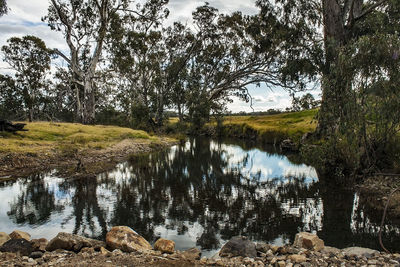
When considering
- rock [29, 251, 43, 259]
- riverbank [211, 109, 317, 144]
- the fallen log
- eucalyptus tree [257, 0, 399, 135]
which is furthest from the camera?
riverbank [211, 109, 317, 144]

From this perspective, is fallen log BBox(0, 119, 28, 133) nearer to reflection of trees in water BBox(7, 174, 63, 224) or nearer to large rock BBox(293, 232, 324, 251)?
reflection of trees in water BBox(7, 174, 63, 224)

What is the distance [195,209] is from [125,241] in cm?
332

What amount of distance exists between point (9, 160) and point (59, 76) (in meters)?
35.4

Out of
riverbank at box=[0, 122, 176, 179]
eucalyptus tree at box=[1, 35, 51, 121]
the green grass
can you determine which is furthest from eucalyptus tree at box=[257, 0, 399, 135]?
eucalyptus tree at box=[1, 35, 51, 121]

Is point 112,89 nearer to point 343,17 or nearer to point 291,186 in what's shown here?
point 343,17

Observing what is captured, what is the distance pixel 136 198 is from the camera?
30.6 ft

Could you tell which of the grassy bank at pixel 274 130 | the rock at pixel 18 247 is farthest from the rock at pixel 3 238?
the grassy bank at pixel 274 130

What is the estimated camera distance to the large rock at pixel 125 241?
5.12 metres

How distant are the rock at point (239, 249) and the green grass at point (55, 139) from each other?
12.7m

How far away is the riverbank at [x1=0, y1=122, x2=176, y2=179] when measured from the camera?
1347cm

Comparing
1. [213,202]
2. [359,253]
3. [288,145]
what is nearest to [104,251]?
[359,253]

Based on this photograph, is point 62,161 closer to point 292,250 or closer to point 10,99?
point 292,250

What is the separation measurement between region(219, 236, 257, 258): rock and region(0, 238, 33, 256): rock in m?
3.09

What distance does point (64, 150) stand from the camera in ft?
54.3
